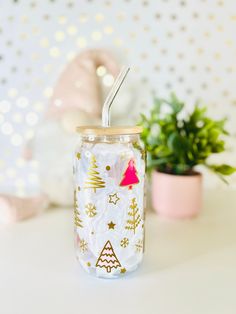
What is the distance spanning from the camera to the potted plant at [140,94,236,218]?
74 cm

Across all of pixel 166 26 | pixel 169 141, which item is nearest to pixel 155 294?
pixel 169 141

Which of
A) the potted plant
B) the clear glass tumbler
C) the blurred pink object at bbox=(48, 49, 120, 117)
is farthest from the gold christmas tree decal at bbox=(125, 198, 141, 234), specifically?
the blurred pink object at bbox=(48, 49, 120, 117)

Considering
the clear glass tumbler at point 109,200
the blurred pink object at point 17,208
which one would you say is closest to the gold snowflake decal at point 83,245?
the clear glass tumbler at point 109,200

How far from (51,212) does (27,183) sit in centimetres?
23

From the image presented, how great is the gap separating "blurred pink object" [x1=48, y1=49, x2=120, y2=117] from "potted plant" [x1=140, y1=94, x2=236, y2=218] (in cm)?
17

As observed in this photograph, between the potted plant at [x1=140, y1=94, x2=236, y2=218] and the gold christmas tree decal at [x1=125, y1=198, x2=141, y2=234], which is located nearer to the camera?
the gold christmas tree decal at [x1=125, y1=198, x2=141, y2=234]

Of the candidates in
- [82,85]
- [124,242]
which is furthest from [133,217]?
[82,85]

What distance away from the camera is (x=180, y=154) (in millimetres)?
740

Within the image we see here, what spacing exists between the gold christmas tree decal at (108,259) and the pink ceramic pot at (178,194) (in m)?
0.29

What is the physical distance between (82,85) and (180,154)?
0.31 m

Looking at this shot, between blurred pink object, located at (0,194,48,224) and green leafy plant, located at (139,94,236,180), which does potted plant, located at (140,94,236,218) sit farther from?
blurred pink object, located at (0,194,48,224)

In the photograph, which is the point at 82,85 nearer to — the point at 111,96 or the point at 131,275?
the point at 111,96

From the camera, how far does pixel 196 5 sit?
929 millimetres

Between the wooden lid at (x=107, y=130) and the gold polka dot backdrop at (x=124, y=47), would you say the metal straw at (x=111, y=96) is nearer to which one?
the wooden lid at (x=107, y=130)
